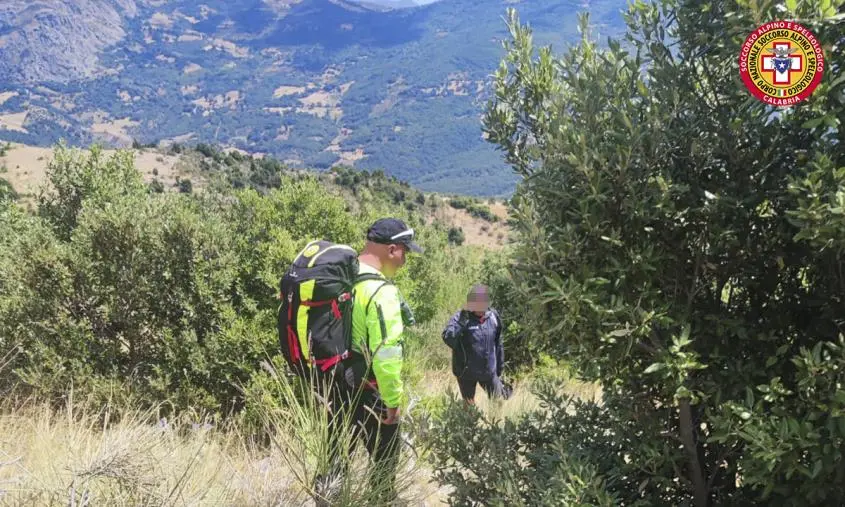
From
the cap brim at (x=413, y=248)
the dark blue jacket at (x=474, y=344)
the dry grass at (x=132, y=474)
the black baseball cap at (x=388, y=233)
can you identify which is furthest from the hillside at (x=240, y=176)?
the dry grass at (x=132, y=474)

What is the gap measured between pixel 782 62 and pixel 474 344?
16.3 ft

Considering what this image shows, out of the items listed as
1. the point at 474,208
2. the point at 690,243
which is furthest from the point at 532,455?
the point at 474,208

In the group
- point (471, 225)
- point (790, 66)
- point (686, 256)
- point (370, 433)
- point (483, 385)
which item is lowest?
point (471, 225)

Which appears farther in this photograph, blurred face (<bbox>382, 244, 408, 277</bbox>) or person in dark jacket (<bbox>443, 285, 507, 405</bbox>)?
person in dark jacket (<bbox>443, 285, 507, 405</bbox>)

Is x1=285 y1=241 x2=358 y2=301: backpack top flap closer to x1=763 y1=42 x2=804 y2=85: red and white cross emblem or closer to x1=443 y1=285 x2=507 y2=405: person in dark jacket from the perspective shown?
x1=763 y1=42 x2=804 y2=85: red and white cross emblem

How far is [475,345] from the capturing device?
6656mm

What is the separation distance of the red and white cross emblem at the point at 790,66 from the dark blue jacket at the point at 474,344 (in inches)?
191

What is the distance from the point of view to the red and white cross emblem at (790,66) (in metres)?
2.02

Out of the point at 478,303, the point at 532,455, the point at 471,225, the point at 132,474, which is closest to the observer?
the point at 532,455

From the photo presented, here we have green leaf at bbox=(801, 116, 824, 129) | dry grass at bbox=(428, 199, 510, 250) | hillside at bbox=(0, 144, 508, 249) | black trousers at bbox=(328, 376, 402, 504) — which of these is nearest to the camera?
green leaf at bbox=(801, 116, 824, 129)

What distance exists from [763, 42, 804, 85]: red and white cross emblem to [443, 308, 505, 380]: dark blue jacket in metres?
4.86

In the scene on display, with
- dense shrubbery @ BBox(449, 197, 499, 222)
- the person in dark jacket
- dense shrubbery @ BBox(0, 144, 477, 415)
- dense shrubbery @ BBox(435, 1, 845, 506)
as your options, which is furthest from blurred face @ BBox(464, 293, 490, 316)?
dense shrubbery @ BBox(449, 197, 499, 222)

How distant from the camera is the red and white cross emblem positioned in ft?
6.61

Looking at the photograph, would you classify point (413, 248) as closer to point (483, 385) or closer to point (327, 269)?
point (327, 269)
